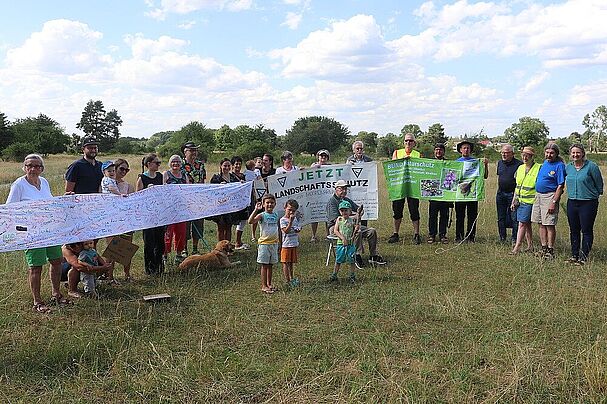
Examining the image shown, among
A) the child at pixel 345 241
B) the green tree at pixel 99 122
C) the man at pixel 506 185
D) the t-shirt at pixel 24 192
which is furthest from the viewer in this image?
the green tree at pixel 99 122

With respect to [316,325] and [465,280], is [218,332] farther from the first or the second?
[465,280]

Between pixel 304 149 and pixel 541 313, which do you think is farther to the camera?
pixel 304 149

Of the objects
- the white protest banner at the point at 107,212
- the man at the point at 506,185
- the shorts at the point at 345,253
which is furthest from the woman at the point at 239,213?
the man at the point at 506,185

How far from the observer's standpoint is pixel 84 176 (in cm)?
777

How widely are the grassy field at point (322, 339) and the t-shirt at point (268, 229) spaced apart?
2.34ft

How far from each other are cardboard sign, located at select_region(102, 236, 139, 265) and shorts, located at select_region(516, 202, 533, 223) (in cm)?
659

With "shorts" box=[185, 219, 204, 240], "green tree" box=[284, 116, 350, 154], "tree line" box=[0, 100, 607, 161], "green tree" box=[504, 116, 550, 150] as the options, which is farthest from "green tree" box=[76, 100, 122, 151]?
"shorts" box=[185, 219, 204, 240]

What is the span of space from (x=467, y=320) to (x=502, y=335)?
19.9 inches

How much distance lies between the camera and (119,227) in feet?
24.2

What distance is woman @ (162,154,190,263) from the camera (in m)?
8.95

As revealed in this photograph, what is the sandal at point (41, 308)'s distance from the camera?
6.40m

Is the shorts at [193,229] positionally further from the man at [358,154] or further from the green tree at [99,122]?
the green tree at [99,122]

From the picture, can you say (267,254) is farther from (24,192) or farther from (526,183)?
(526,183)

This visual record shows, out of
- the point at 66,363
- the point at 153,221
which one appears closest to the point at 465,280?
the point at 153,221
